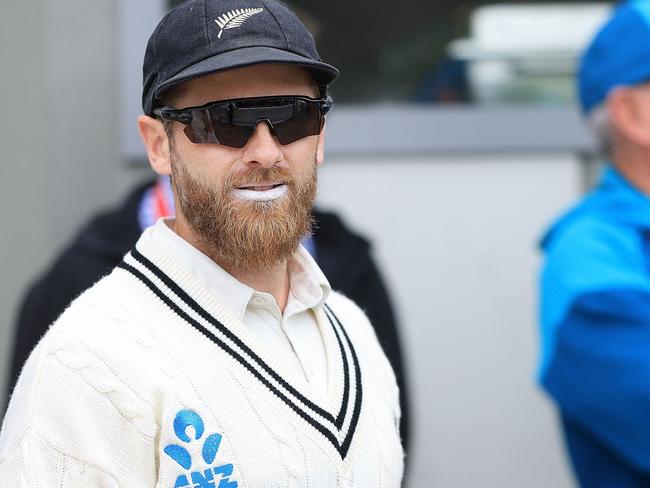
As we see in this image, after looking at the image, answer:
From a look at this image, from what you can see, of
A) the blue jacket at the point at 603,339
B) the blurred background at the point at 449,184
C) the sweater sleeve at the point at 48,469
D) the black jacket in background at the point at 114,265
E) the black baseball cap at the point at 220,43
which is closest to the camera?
the sweater sleeve at the point at 48,469

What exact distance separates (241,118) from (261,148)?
6cm

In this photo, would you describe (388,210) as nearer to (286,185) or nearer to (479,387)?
(479,387)

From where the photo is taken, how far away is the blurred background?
4633 millimetres

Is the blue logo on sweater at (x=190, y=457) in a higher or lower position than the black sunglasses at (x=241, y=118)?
lower

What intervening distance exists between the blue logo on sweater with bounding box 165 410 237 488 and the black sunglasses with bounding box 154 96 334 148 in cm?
43

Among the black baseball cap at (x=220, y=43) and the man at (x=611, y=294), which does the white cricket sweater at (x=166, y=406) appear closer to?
the black baseball cap at (x=220, y=43)

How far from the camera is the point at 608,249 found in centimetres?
311

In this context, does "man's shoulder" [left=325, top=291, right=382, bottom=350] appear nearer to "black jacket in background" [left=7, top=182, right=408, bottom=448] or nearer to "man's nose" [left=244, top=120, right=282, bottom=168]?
"man's nose" [left=244, top=120, right=282, bottom=168]

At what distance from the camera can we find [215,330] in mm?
1792

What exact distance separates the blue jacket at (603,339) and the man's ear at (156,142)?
148cm

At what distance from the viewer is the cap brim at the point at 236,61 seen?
1.72 meters

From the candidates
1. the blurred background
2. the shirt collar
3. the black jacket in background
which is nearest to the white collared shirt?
the shirt collar

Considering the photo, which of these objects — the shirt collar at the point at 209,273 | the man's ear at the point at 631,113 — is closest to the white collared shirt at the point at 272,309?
the shirt collar at the point at 209,273

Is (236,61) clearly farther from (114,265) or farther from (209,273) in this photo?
(114,265)
